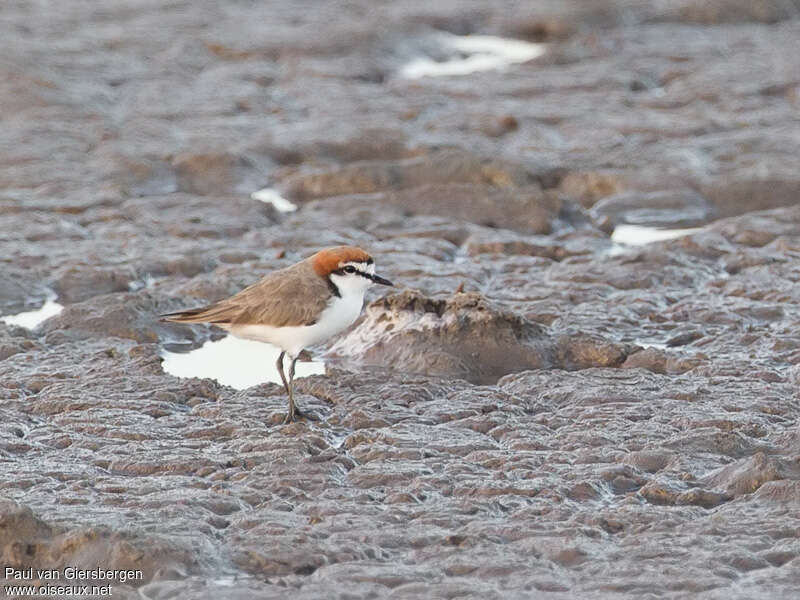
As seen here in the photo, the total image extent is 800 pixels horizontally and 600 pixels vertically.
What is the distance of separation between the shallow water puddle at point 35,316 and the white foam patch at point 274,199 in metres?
2.19

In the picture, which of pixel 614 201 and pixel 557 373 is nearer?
pixel 557 373

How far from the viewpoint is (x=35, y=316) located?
8078 millimetres

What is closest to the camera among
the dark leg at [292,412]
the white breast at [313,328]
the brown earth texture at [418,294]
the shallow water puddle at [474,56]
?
the brown earth texture at [418,294]

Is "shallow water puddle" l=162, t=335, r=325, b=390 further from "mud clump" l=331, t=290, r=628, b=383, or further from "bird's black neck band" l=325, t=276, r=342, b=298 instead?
"bird's black neck band" l=325, t=276, r=342, b=298

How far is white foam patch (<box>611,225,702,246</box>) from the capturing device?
9.41 metres

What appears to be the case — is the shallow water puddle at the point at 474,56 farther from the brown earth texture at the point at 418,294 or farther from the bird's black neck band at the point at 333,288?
the bird's black neck band at the point at 333,288

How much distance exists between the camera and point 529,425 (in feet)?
20.9

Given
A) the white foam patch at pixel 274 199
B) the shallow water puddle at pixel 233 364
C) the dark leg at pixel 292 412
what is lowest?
the white foam patch at pixel 274 199

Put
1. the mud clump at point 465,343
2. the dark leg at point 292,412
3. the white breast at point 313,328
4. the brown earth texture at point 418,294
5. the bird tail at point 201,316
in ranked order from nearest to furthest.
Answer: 1. the brown earth texture at point 418,294
2. the dark leg at point 292,412
3. the white breast at point 313,328
4. the bird tail at point 201,316
5. the mud clump at point 465,343

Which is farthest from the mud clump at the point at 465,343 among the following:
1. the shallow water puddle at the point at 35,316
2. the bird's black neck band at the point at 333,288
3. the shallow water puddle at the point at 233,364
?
the shallow water puddle at the point at 35,316

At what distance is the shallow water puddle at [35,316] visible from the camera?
794 cm

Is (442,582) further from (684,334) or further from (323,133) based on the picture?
(323,133)

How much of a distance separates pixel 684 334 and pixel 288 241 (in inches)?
114

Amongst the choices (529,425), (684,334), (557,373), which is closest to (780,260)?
(684,334)
